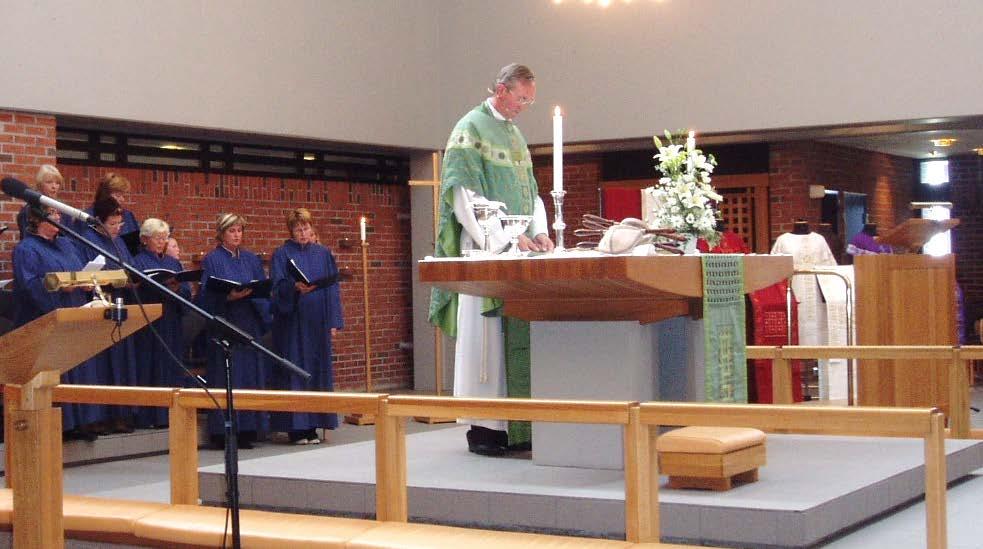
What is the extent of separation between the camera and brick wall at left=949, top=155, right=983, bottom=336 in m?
17.9

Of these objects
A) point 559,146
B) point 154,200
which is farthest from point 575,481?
point 154,200

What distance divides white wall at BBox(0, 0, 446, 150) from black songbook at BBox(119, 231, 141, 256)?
1.10m

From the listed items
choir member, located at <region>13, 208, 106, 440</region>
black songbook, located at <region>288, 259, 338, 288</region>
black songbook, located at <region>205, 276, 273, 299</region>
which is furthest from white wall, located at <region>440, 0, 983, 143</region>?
choir member, located at <region>13, 208, 106, 440</region>

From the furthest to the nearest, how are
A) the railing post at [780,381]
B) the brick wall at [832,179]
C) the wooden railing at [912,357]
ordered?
1. the brick wall at [832,179]
2. the railing post at [780,381]
3. the wooden railing at [912,357]

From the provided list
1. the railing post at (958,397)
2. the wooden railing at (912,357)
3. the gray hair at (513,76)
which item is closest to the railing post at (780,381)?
the wooden railing at (912,357)

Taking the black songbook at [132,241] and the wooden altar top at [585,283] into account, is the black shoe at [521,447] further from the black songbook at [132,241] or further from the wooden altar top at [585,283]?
the black songbook at [132,241]

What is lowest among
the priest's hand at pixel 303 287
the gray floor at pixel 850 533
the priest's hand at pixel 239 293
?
the gray floor at pixel 850 533

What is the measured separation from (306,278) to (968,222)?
11.2m

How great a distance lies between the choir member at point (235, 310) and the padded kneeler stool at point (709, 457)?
5.08 meters

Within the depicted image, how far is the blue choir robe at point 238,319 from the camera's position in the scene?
10047mm

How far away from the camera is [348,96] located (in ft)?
42.1

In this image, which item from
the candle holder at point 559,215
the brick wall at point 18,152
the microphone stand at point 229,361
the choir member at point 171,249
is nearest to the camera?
the microphone stand at point 229,361

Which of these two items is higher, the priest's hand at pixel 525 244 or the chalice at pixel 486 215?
the chalice at pixel 486 215

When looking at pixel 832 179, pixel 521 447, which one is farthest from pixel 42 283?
pixel 832 179
